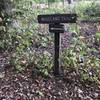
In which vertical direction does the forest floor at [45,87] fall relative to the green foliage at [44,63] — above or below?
below

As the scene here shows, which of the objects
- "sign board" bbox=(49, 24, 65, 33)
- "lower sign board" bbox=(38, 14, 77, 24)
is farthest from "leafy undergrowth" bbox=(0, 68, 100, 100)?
"lower sign board" bbox=(38, 14, 77, 24)

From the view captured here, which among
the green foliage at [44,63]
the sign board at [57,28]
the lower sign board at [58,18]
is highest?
the lower sign board at [58,18]

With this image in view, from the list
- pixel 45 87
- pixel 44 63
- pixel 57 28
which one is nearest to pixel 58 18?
pixel 57 28

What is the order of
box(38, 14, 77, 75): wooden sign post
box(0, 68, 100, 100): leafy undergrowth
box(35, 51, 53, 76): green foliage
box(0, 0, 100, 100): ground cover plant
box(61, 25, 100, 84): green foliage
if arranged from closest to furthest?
box(0, 68, 100, 100): leafy undergrowth → box(0, 0, 100, 100): ground cover plant → box(38, 14, 77, 75): wooden sign post → box(35, 51, 53, 76): green foliage → box(61, 25, 100, 84): green foliage

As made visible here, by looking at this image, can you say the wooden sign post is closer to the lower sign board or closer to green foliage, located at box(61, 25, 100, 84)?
the lower sign board

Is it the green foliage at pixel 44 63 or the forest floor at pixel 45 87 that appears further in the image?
the green foliage at pixel 44 63

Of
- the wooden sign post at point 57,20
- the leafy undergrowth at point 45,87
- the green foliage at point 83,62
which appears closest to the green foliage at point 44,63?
the leafy undergrowth at point 45,87

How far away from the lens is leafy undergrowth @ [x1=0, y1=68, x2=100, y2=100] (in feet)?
15.6

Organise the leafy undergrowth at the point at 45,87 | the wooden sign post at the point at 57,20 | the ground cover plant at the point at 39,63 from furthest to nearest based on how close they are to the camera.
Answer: the wooden sign post at the point at 57,20 → the ground cover plant at the point at 39,63 → the leafy undergrowth at the point at 45,87

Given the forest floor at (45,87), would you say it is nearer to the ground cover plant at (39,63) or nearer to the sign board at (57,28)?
the ground cover plant at (39,63)

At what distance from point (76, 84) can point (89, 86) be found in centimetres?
29

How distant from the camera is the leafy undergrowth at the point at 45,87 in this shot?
4.75m

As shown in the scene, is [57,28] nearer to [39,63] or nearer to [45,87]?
[39,63]

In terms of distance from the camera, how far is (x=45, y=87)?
5035 millimetres
